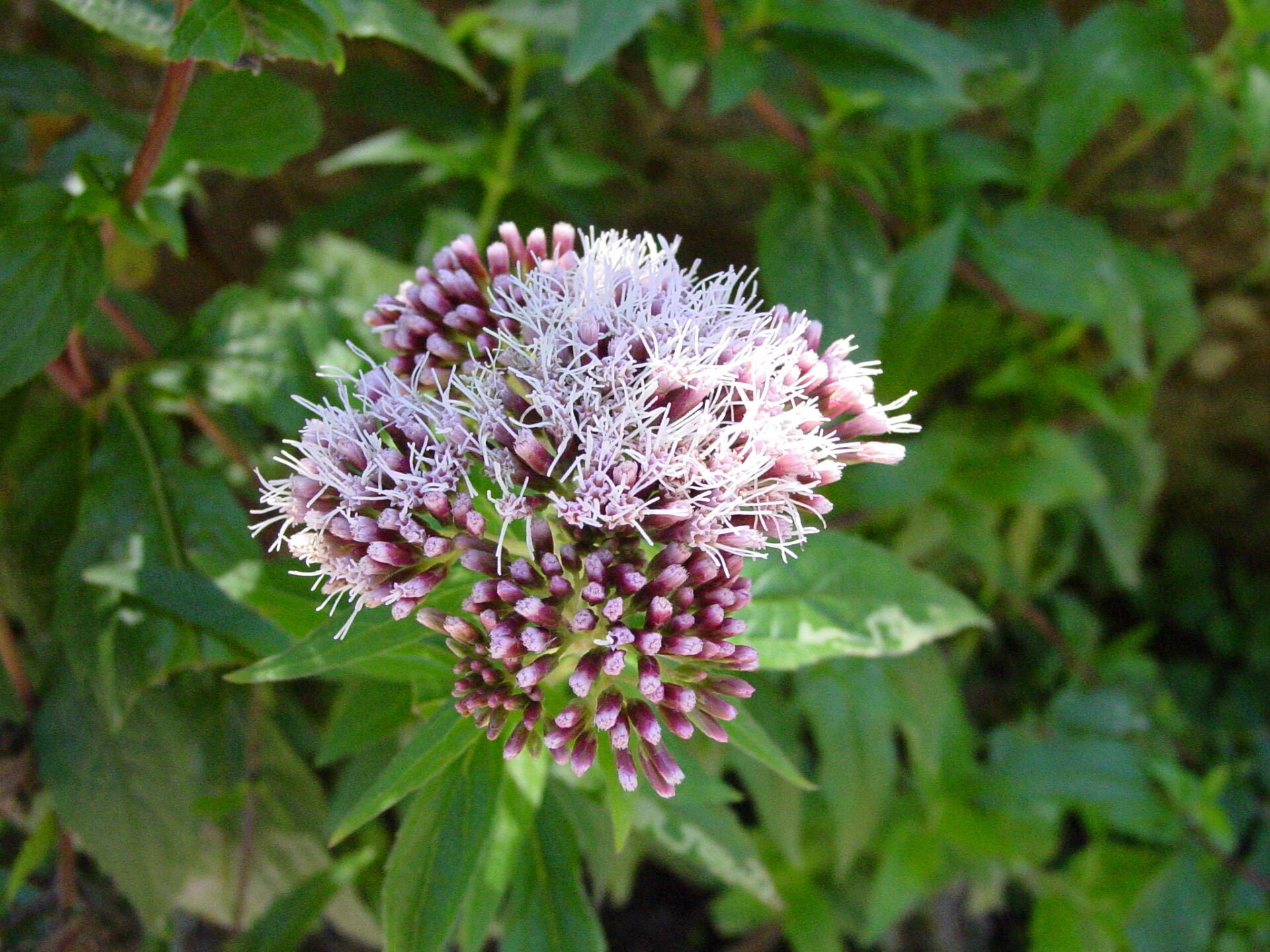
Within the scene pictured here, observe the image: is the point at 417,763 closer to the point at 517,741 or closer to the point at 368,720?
the point at 517,741

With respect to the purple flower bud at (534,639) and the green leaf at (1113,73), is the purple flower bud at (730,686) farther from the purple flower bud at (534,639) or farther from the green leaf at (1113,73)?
the green leaf at (1113,73)

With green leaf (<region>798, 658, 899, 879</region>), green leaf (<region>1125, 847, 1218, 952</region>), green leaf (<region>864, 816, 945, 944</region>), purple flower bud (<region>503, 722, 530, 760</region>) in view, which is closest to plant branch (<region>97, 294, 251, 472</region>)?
purple flower bud (<region>503, 722, 530, 760</region>)

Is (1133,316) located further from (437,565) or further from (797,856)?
(437,565)

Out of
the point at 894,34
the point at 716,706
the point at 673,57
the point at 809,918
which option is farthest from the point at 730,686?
the point at 809,918

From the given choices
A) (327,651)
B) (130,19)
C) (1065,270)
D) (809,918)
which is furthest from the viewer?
(809,918)

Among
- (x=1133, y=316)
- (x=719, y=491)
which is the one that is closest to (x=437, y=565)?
(x=719, y=491)

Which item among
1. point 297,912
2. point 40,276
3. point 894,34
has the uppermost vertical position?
point 894,34
